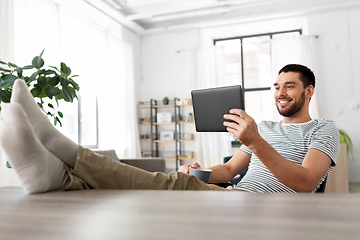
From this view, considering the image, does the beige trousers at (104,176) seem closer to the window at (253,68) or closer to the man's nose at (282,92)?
the man's nose at (282,92)

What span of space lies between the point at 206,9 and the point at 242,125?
4.55 m

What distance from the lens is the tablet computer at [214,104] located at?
1.19m

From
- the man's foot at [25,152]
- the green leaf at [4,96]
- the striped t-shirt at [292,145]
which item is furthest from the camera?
the green leaf at [4,96]

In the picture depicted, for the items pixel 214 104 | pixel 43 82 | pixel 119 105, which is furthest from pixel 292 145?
pixel 119 105

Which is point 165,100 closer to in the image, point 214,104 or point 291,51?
point 291,51

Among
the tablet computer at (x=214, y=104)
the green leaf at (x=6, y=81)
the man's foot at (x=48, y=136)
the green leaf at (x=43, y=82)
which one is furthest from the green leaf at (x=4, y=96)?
the man's foot at (x=48, y=136)

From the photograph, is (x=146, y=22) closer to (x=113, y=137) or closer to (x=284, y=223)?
(x=113, y=137)

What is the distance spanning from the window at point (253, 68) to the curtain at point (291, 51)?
21cm

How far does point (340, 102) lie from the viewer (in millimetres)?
5242

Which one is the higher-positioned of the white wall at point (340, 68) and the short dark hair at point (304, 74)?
the white wall at point (340, 68)

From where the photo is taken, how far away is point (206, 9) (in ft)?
17.2

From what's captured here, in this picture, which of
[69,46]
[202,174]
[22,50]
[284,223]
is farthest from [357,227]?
[69,46]

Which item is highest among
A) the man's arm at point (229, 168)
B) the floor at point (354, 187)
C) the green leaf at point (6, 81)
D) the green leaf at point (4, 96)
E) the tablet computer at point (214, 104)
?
the green leaf at point (6, 81)

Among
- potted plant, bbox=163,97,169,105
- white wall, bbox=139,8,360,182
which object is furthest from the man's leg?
potted plant, bbox=163,97,169,105
